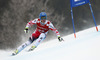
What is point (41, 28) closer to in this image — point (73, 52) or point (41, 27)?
point (41, 27)

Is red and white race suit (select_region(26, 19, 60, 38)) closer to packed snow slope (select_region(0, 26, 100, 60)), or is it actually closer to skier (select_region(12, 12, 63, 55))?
skier (select_region(12, 12, 63, 55))

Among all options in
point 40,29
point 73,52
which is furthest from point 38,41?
point 73,52

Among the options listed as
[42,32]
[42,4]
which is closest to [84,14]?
[42,4]

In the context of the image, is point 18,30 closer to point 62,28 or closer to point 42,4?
point 42,4

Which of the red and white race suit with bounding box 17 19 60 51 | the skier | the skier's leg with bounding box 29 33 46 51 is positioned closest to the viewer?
the skier's leg with bounding box 29 33 46 51

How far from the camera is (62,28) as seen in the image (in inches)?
577

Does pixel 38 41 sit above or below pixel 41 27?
below

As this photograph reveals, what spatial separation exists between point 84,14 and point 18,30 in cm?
713

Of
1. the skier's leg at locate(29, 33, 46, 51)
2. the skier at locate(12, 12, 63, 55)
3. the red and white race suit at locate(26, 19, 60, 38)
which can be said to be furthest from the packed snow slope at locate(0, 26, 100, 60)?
the red and white race suit at locate(26, 19, 60, 38)

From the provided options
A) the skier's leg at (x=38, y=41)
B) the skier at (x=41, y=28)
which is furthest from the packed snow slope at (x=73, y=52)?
the skier at (x=41, y=28)

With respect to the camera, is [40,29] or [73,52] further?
[40,29]

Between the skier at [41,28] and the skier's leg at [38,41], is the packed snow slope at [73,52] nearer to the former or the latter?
the skier's leg at [38,41]

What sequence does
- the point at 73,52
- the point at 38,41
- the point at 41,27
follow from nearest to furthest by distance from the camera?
the point at 73,52 < the point at 38,41 < the point at 41,27

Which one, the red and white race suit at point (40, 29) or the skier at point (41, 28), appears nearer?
the skier at point (41, 28)
